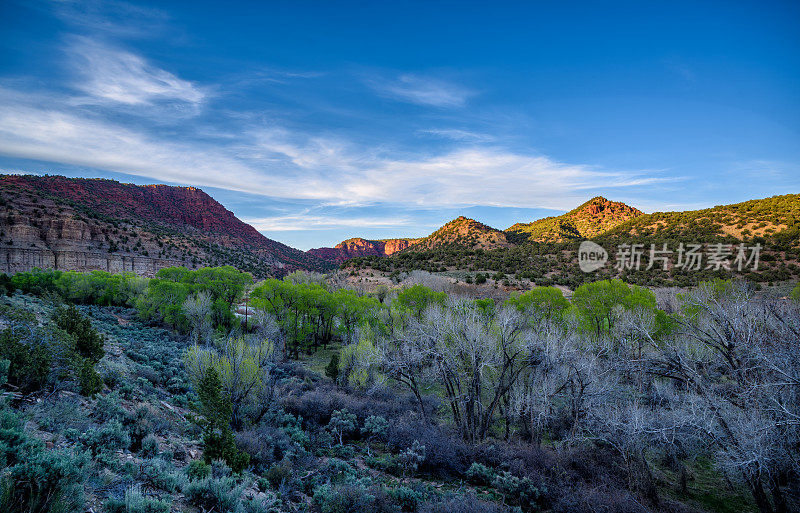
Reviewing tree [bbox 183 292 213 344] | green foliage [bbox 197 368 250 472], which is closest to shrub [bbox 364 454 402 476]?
green foliage [bbox 197 368 250 472]

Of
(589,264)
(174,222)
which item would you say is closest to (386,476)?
(589,264)

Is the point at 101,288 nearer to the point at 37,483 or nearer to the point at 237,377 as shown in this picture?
the point at 237,377

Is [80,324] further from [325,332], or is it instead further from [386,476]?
[325,332]

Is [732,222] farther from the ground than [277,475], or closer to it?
farther from the ground

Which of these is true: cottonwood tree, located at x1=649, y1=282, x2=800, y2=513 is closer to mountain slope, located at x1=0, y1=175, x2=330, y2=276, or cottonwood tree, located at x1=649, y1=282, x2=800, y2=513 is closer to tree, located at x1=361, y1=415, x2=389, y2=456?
tree, located at x1=361, y1=415, x2=389, y2=456

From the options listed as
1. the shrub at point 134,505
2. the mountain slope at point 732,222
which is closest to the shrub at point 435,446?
the shrub at point 134,505

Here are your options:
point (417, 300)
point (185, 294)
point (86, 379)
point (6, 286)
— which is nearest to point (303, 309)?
point (417, 300)

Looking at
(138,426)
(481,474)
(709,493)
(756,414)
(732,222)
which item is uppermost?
(732,222)

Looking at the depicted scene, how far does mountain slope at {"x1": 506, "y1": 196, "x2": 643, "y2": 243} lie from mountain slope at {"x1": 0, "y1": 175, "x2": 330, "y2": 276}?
64.7m

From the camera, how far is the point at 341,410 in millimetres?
14195

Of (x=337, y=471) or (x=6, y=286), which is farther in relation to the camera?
(x=6, y=286)

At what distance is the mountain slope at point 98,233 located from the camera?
49688 millimetres

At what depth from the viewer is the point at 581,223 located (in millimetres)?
85000

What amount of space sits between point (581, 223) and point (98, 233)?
4048 inches
